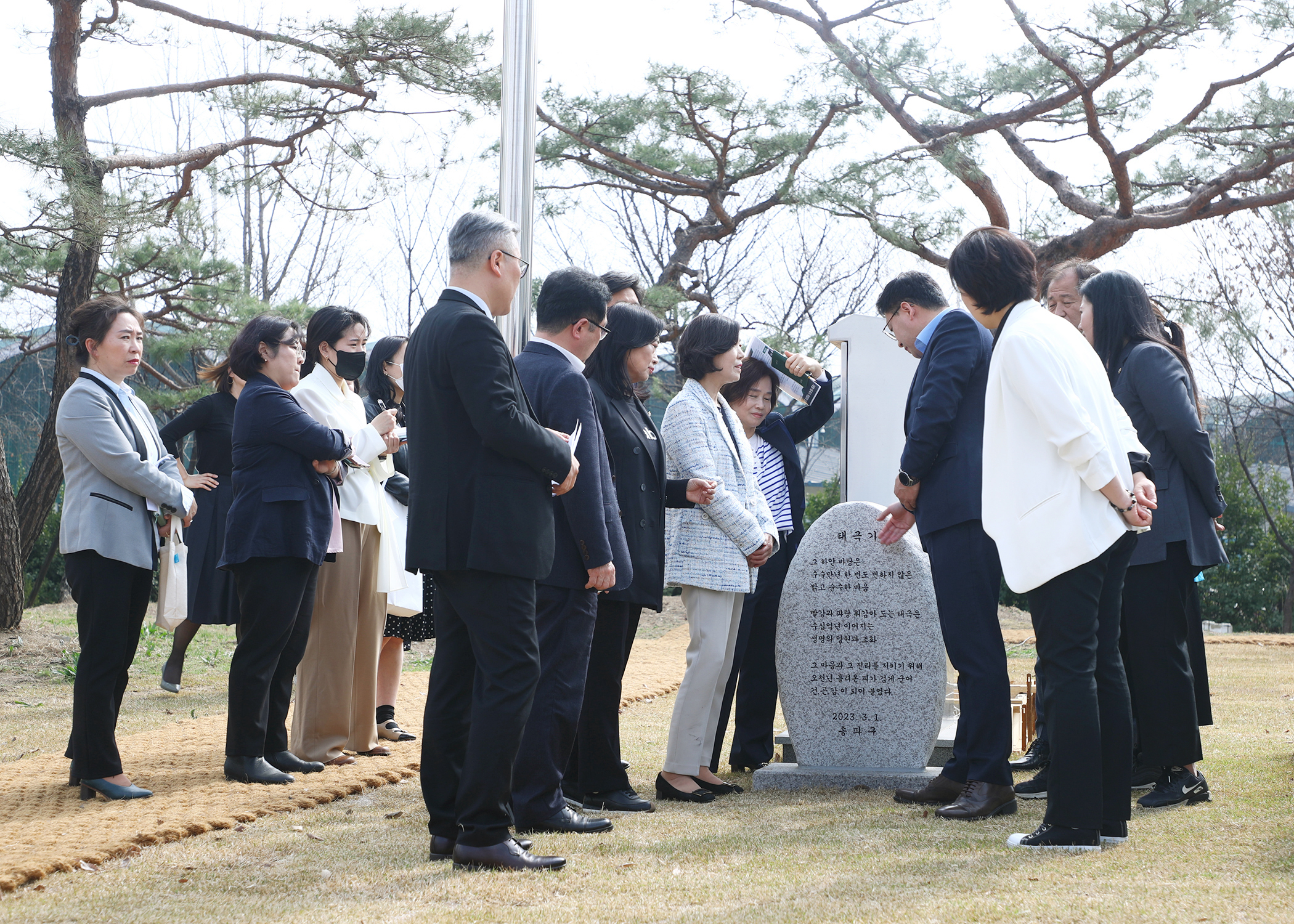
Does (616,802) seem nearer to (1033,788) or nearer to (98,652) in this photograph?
(1033,788)

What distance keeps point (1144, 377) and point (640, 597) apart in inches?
72.8

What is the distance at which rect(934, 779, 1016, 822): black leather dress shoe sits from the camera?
3.60m

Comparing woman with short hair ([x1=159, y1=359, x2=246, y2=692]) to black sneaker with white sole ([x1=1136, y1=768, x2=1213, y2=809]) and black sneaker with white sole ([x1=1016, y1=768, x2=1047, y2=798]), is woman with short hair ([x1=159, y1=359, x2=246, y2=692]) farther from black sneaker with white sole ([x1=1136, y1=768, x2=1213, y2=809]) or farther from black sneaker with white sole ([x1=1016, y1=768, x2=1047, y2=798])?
black sneaker with white sole ([x1=1136, y1=768, x2=1213, y2=809])

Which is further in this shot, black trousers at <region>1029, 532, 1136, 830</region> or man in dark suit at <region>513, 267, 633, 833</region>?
man in dark suit at <region>513, 267, 633, 833</region>

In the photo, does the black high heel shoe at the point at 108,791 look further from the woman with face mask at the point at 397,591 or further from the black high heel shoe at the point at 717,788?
the black high heel shoe at the point at 717,788

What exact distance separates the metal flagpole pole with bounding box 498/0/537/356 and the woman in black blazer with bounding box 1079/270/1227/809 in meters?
2.34

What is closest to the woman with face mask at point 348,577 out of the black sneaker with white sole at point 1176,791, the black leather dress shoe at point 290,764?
the black leather dress shoe at point 290,764

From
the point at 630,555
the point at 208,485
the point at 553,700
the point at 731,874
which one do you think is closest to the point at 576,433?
the point at 630,555

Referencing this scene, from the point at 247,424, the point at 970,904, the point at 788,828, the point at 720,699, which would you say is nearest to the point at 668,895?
the point at 970,904

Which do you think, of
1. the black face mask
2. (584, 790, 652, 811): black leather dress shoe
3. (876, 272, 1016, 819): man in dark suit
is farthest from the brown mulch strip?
the black face mask

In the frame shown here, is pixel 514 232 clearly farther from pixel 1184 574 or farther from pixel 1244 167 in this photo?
pixel 1244 167

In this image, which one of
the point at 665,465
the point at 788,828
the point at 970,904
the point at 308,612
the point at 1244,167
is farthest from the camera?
the point at 1244,167

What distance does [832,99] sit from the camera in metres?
11.2

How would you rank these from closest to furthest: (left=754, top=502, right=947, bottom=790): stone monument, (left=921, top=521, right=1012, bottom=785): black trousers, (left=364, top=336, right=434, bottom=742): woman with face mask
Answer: (left=921, top=521, right=1012, bottom=785): black trousers
(left=754, top=502, right=947, bottom=790): stone monument
(left=364, top=336, right=434, bottom=742): woman with face mask
